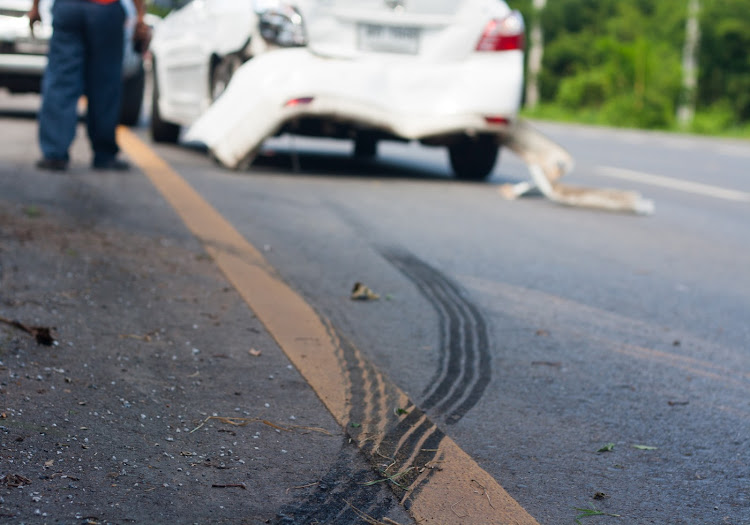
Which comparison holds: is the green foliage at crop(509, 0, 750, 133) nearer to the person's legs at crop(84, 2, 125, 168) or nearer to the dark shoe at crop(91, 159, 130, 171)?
the dark shoe at crop(91, 159, 130, 171)

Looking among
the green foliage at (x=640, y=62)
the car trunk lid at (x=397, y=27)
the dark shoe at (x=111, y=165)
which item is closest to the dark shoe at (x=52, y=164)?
the dark shoe at (x=111, y=165)

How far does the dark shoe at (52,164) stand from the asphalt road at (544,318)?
0.73 meters

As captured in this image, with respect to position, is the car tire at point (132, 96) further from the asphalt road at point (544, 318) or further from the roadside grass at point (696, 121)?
the roadside grass at point (696, 121)

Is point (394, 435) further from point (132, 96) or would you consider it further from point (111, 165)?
point (132, 96)

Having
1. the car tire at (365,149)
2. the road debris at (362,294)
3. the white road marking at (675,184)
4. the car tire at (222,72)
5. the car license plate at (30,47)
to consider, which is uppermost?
the car tire at (222,72)

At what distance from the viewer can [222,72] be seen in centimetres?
731

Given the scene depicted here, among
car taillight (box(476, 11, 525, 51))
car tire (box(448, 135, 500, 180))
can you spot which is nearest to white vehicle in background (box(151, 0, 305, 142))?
car taillight (box(476, 11, 525, 51))

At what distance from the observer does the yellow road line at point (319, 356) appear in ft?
7.09

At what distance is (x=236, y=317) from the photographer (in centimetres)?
354

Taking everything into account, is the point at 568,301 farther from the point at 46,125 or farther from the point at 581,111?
the point at 581,111

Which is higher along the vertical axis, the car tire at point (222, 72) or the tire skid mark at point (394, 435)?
the car tire at point (222, 72)

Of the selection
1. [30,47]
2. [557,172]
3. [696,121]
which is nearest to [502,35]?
[557,172]

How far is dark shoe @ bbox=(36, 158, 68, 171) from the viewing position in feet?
21.9

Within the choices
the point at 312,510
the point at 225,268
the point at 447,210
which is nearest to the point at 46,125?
the point at 447,210
